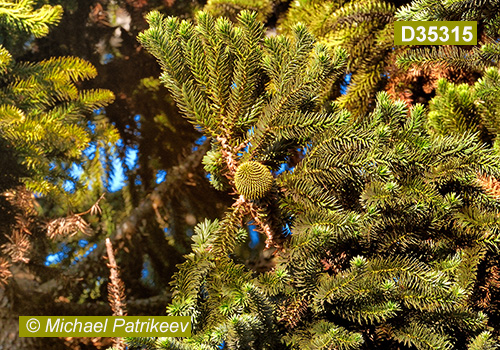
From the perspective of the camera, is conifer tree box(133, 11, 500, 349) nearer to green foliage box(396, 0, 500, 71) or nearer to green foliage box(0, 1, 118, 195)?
green foliage box(396, 0, 500, 71)

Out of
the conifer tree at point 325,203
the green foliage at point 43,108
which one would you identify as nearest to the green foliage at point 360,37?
the conifer tree at point 325,203

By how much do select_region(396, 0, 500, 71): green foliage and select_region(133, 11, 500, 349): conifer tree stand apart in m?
0.16

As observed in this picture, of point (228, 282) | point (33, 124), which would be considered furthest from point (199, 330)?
point (33, 124)

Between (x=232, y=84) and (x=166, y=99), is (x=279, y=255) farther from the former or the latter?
(x=166, y=99)

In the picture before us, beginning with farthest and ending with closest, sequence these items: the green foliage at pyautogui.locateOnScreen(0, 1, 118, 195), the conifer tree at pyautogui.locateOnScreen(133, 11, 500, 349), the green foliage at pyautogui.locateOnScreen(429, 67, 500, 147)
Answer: the green foliage at pyautogui.locateOnScreen(0, 1, 118, 195), the green foliage at pyautogui.locateOnScreen(429, 67, 500, 147), the conifer tree at pyautogui.locateOnScreen(133, 11, 500, 349)

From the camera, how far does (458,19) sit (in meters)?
0.68

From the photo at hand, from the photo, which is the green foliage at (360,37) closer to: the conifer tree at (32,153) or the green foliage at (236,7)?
the green foliage at (236,7)

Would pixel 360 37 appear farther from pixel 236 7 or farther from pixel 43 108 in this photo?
pixel 43 108

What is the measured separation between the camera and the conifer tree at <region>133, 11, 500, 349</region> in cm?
→ 52

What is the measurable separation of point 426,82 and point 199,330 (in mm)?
575

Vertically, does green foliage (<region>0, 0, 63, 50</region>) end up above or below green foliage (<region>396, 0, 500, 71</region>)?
above

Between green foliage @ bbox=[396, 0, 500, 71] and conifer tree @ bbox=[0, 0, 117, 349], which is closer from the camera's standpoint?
green foliage @ bbox=[396, 0, 500, 71]

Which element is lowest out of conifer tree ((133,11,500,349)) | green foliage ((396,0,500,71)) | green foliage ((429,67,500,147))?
conifer tree ((133,11,500,349))

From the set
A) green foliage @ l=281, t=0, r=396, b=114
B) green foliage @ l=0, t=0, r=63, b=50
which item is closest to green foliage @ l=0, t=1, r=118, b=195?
green foliage @ l=0, t=0, r=63, b=50
